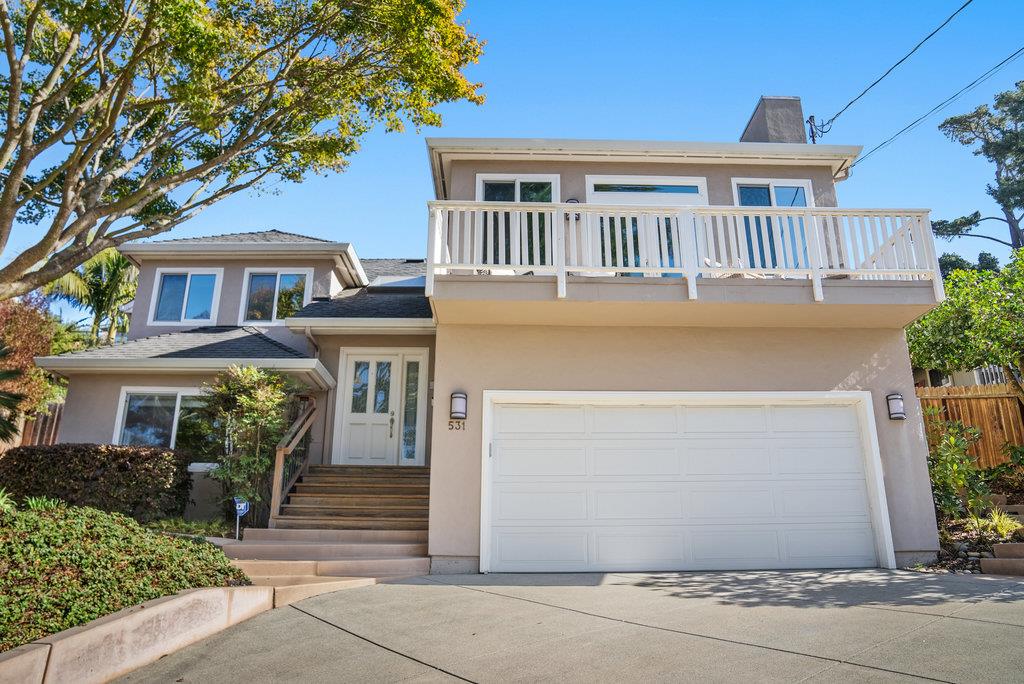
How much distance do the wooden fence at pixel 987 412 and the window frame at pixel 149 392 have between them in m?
12.4

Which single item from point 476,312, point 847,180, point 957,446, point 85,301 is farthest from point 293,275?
point 85,301

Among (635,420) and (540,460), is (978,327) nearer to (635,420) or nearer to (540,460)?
(635,420)

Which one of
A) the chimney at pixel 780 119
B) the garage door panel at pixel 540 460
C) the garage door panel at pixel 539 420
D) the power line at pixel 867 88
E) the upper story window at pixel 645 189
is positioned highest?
the power line at pixel 867 88

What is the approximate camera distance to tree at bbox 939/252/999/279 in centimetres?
2667

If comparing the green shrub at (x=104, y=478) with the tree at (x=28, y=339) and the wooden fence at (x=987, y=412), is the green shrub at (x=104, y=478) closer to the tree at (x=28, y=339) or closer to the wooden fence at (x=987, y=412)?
the tree at (x=28, y=339)

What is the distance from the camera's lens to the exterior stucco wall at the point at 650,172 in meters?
9.57

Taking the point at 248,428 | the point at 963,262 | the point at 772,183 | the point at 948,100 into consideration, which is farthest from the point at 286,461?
the point at 963,262

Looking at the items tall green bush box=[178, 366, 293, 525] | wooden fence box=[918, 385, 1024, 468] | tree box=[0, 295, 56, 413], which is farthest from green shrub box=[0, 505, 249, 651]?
tree box=[0, 295, 56, 413]

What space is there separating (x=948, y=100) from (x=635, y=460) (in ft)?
35.4

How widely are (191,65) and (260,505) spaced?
19.2 feet

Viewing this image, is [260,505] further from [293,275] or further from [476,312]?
[293,275]

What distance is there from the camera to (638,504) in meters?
7.52

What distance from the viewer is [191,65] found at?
8.18m

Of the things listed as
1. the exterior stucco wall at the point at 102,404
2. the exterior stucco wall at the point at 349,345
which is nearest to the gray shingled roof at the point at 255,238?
the exterior stucco wall at the point at 349,345
